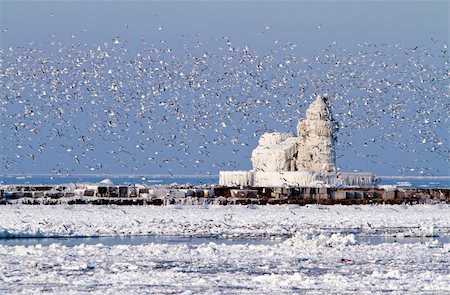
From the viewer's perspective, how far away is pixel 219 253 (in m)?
23.1

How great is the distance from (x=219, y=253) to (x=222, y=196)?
26.2 metres

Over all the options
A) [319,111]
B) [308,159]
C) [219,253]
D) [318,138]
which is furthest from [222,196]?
[219,253]

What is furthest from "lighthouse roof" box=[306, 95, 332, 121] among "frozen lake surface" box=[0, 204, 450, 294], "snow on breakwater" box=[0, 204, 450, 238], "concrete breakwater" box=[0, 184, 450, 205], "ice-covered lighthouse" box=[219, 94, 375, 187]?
"frozen lake surface" box=[0, 204, 450, 294]

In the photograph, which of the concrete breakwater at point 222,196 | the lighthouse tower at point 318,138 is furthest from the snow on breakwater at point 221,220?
the lighthouse tower at point 318,138

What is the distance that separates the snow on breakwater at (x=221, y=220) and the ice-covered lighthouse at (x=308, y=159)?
420 inches

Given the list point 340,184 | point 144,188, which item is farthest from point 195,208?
point 340,184

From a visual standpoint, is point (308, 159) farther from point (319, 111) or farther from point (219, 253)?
point (219, 253)

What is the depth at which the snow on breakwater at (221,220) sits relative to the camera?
30062 mm

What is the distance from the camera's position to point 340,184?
5494 centimetres

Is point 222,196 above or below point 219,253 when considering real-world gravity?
above

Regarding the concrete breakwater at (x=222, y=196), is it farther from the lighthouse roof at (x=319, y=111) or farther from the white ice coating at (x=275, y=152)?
the white ice coating at (x=275, y=152)

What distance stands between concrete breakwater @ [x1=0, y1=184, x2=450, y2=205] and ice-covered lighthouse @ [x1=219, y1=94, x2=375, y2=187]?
3.60 metres

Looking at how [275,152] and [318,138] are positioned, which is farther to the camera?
[275,152]

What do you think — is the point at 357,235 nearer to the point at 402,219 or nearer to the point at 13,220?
the point at 402,219
